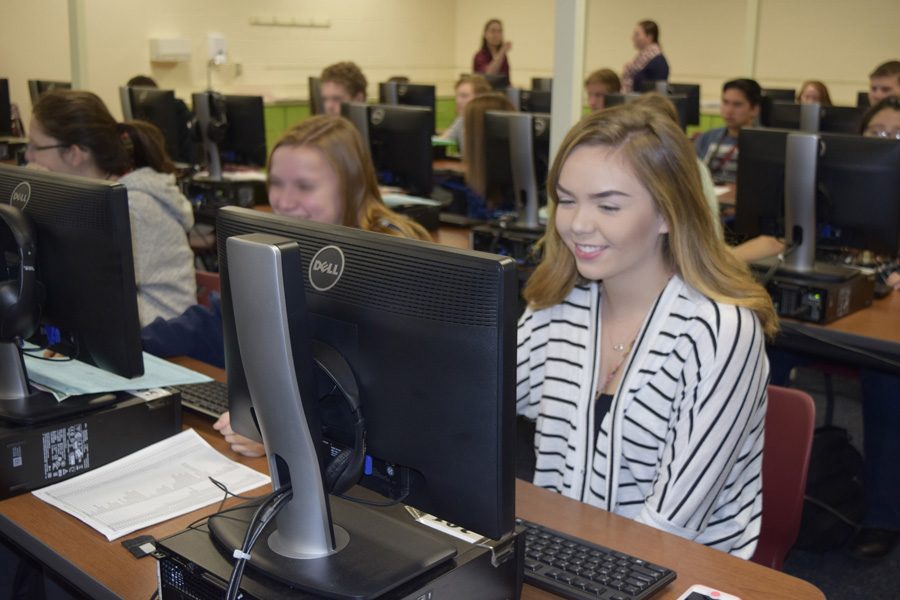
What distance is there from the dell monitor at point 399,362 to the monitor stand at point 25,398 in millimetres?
604

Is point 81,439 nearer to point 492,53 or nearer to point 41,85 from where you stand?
point 41,85

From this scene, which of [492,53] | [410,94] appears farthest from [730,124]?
[492,53]

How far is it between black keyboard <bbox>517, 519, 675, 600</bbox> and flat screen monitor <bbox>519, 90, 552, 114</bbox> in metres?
5.09

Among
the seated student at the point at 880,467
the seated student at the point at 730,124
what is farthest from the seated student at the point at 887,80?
the seated student at the point at 880,467

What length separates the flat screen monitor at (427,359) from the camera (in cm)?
101

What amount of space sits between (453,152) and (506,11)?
3.74 metres

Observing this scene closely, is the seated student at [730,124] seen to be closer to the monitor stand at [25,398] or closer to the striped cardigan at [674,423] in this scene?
the striped cardigan at [674,423]

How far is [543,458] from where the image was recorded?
1781mm

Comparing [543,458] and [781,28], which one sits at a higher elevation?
[781,28]

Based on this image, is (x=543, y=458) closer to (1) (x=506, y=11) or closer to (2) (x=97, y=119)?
(2) (x=97, y=119)

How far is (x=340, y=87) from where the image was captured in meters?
5.16

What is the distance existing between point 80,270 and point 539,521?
0.79 meters

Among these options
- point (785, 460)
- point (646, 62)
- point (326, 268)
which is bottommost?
point (785, 460)

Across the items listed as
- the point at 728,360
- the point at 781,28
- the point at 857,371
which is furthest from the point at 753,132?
the point at 781,28
